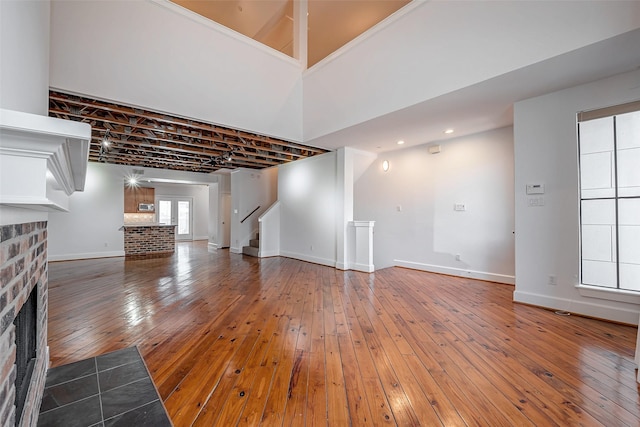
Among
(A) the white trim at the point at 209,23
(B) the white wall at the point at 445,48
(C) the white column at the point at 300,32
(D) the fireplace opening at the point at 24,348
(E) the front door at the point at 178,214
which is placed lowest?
(D) the fireplace opening at the point at 24,348

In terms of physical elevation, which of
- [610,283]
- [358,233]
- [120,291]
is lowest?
[120,291]

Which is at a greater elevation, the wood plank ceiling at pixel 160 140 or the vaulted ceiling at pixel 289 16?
the vaulted ceiling at pixel 289 16

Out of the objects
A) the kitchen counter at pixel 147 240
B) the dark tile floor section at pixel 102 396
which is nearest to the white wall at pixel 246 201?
the kitchen counter at pixel 147 240

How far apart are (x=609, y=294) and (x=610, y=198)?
1.11m

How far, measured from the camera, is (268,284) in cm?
461

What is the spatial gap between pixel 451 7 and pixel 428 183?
3091 millimetres

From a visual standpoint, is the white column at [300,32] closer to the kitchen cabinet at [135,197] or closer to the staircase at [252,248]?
the staircase at [252,248]

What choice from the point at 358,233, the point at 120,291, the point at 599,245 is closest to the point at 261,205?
the point at 358,233

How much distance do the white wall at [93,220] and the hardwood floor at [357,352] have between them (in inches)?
144

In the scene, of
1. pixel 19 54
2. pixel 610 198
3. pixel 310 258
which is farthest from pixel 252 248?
pixel 610 198

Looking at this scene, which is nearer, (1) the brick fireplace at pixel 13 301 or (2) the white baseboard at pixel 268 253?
(1) the brick fireplace at pixel 13 301

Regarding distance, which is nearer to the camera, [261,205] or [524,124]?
[524,124]

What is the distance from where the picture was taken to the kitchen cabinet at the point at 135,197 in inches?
386

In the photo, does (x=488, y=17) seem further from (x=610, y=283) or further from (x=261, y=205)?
(x=261, y=205)
